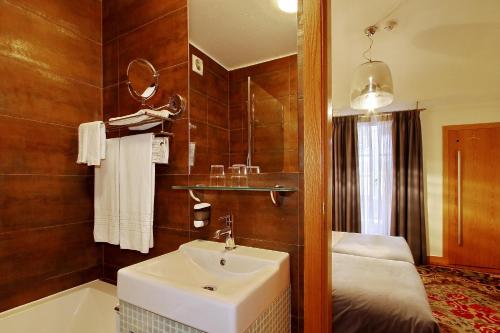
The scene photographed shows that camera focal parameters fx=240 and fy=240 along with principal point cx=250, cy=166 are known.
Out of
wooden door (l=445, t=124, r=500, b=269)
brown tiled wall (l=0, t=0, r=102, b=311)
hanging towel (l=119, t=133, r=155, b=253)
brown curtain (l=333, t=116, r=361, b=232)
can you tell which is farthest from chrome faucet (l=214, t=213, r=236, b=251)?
wooden door (l=445, t=124, r=500, b=269)

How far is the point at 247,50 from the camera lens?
131 cm

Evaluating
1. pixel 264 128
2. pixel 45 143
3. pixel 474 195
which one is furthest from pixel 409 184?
pixel 45 143

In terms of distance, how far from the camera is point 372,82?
6.21ft

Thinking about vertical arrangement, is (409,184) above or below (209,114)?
below

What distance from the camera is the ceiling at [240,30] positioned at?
118 cm

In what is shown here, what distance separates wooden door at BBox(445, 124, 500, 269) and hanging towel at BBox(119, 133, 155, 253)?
4195 mm

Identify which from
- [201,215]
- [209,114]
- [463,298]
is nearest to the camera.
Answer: [201,215]

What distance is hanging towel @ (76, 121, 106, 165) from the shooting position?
4.75 ft

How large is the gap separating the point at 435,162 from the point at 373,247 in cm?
218

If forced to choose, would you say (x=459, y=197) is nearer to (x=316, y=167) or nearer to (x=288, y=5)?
(x=316, y=167)

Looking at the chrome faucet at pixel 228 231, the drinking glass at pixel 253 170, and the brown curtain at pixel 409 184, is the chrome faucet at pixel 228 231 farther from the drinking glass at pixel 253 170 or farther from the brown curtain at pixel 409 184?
the brown curtain at pixel 409 184

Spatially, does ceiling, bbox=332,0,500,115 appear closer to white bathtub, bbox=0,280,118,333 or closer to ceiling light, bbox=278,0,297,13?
ceiling light, bbox=278,0,297,13

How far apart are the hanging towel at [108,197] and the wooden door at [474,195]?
14.3 ft

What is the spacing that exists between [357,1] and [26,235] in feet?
8.25
